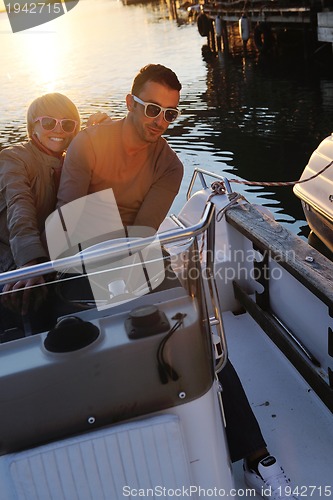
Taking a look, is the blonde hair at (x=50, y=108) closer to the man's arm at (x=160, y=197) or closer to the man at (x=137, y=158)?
the man at (x=137, y=158)

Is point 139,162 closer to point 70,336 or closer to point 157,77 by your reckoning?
point 157,77

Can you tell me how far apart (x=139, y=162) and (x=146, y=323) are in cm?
119

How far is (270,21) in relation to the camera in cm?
1998

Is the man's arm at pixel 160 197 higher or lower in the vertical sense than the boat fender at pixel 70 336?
lower

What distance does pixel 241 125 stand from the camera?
13.7m

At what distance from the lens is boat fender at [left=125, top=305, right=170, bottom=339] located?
161 centimetres

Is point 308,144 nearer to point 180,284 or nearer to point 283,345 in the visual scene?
point 283,345

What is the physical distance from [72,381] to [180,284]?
44 centimetres

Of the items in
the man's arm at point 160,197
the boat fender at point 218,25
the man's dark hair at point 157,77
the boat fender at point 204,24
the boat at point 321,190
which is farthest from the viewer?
the boat fender at point 204,24

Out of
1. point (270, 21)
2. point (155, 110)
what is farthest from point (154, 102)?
point (270, 21)

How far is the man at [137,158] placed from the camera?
2.46 meters

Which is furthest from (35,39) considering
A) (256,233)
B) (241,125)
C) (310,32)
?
(256,233)

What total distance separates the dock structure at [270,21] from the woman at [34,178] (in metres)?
→ 14.4

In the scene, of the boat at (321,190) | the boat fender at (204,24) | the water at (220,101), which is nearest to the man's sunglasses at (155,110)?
the boat at (321,190)
